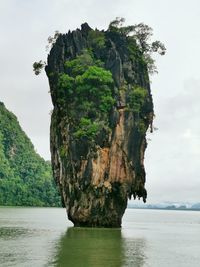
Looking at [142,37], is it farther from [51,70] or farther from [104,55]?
[51,70]

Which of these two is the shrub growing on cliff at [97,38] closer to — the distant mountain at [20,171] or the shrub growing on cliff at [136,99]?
the shrub growing on cliff at [136,99]

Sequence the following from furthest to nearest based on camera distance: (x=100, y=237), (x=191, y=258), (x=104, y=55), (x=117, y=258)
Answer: (x=104, y=55) < (x=100, y=237) < (x=191, y=258) < (x=117, y=258)

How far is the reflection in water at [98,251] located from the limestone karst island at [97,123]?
499cm

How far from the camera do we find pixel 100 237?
103 ft

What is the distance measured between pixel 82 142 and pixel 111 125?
2603mm

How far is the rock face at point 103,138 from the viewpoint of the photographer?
38281 mm

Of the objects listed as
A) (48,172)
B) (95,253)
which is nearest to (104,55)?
(95,253)

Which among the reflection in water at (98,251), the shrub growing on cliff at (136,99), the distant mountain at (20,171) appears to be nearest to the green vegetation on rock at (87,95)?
the shrub growing on cliff at (136,99)

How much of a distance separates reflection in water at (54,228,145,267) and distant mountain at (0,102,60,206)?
286ft

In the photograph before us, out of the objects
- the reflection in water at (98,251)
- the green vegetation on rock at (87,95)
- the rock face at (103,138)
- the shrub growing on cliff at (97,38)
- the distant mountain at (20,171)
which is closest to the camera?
the reflection in water at (98,251)

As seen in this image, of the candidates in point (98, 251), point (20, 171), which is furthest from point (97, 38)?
point (20, 171)

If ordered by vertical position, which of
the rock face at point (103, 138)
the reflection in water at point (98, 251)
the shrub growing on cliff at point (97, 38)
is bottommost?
the reflection in water at point (98, 251)

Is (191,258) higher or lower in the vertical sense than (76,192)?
lower

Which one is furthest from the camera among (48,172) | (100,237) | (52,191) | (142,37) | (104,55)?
(48,172)
